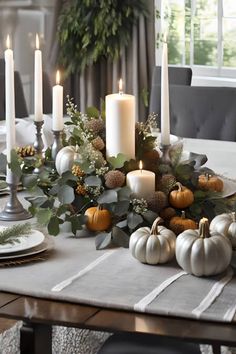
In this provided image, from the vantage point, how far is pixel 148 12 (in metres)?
4.91

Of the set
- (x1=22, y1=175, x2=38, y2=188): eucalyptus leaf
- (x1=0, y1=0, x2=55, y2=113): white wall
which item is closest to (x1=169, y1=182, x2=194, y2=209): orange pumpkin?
(x1=22, y1=175, x2=38, y2=188): eucalyptus leaf

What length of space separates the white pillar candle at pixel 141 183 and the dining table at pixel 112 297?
0.47 feet

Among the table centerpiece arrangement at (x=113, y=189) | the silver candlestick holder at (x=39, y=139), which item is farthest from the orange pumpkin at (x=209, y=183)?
the silver candlestick holder at (x=39, y=139)

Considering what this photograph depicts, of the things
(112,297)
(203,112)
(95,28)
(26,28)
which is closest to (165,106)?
(112,297)

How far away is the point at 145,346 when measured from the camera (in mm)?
1689

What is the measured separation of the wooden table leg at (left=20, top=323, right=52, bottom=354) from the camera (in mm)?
1399

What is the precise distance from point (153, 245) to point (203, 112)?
1.61 metres

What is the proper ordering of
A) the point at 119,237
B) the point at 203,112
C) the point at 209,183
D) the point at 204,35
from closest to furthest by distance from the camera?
the point at 119,237 < the point at 209,183 < the point at 203,112 < the point at 204,35

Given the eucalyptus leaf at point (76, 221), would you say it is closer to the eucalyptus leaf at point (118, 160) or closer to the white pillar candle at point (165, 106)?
the eucalyptus leaf at point (118, 160)

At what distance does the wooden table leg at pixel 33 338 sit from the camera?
4.59ft

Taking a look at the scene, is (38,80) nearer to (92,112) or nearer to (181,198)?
(92,112)

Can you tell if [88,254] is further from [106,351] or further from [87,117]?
[87,117]

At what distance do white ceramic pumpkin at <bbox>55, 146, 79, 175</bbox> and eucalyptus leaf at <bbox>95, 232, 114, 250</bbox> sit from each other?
9.3 inches

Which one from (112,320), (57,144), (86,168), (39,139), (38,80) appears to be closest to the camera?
(112,320)
